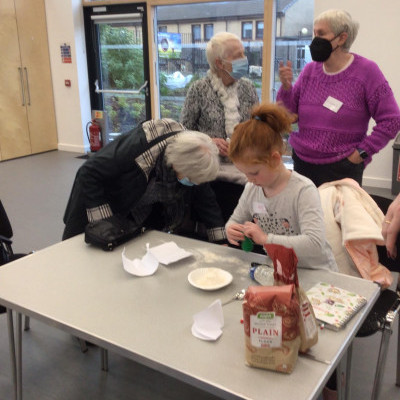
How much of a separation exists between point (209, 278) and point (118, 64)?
5.19m

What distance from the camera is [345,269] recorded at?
161 centimetres

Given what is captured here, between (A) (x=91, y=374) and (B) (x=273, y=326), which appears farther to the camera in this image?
(A) (x=91, y=374)

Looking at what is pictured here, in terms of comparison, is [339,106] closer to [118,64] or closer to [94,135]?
[94,135]

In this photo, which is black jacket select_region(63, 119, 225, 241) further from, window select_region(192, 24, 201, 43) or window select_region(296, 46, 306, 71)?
window select_region(192, 24, 201, 43)

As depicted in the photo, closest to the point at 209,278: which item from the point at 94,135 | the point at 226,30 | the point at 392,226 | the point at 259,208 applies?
the point at 259,208

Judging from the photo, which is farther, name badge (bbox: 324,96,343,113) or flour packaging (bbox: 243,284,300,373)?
name badge (bbox: 324,96,343,113)

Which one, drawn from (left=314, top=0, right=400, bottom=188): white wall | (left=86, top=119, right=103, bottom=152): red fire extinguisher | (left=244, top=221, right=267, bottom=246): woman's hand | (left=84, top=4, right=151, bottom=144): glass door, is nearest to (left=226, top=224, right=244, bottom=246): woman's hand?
(left=244, top=221, right=267, bottom=246): woman's hand

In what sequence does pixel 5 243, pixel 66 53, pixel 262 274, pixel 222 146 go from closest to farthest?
pixel 262 274 < pixel 5 243 < pixel 222 146 < pixel 66 53

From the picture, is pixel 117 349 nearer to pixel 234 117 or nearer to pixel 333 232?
pixel 333 232

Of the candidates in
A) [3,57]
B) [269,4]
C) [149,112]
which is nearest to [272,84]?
[269,4]

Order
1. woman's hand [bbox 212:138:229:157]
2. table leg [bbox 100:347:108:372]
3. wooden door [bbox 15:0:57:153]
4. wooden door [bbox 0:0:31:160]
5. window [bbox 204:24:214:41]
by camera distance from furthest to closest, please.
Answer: wooden door [bbox 15:0:57:153] < wooden door [bbox 0:0:31:160] < window [bbox 204:24:214:41] < woman's hand [bbox 212:138:229:157] < table leg [bbox 100:347:108:372]

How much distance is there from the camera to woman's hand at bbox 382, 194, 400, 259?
139 cm

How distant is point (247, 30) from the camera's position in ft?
16.3

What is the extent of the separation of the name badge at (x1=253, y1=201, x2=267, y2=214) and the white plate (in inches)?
10.4
